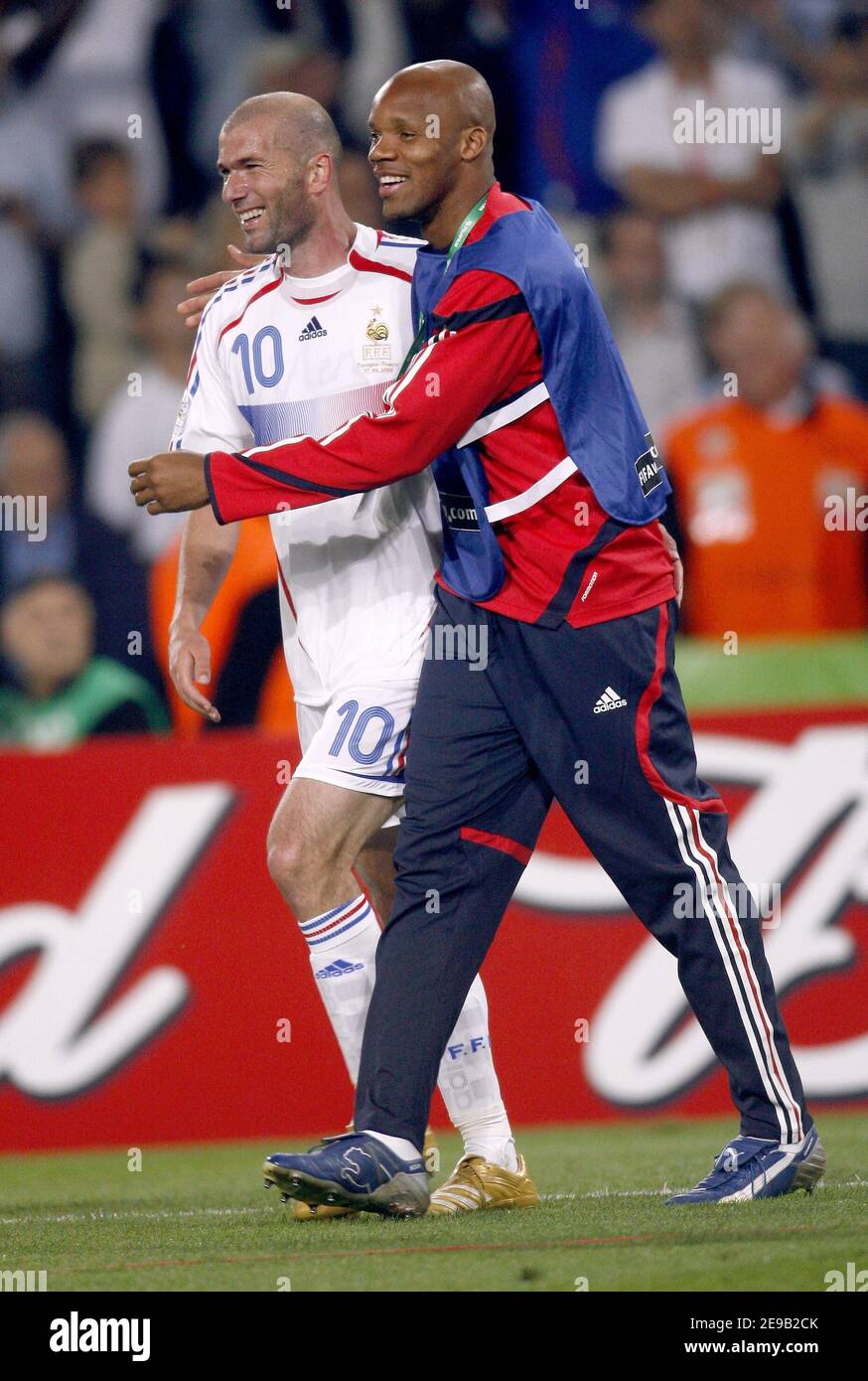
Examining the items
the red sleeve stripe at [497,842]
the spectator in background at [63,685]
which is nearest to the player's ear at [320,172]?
the red sleeve stripe at [497,842]

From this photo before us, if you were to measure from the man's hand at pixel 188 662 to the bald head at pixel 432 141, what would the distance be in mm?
1017

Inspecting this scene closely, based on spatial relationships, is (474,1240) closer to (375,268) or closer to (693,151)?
(375,268)

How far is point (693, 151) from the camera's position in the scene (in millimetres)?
8422

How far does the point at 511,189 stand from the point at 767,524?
6.60ft

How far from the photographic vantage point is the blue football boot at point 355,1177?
11.4ft

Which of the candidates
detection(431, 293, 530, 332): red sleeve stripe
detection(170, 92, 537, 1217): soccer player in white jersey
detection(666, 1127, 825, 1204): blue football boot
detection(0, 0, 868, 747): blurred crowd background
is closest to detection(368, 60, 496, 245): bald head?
detection(431, 293, 530, 332): red sleeve stripe

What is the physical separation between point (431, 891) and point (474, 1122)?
0.59 metres

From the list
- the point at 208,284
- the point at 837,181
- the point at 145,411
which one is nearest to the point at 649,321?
the point at 837,181

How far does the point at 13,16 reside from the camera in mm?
8430

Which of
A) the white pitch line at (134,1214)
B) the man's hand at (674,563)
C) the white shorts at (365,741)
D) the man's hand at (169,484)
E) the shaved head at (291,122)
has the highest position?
the shaved head at (291,122)

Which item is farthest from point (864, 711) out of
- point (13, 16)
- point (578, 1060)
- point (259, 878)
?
point (13, 16)

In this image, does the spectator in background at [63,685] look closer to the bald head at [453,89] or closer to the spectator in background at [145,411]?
the spectator in background at [145,411]

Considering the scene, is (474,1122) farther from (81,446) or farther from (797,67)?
(797,67)

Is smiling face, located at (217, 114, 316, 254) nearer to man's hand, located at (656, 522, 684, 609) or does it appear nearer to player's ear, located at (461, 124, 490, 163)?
player's ear, located at (461, 124, 490, 163)
